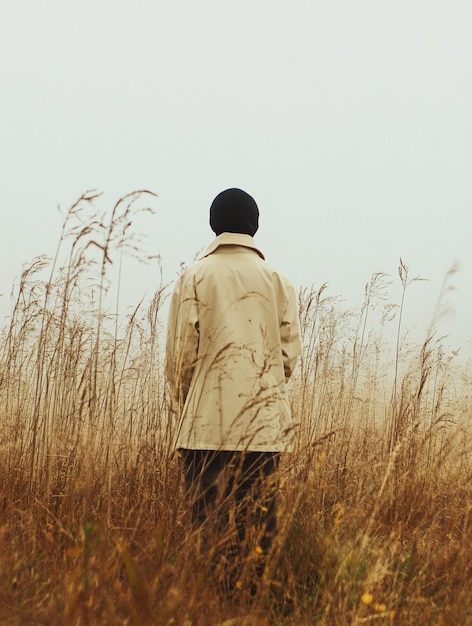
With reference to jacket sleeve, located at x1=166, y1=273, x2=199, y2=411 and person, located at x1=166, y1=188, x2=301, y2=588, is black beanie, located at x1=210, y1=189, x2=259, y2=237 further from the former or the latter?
jacket sleeve, located at x1=166, y1=273, x2=199, y2=411

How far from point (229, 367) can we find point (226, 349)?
152mm

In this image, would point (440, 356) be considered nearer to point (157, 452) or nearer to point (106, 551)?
point (157, 452)

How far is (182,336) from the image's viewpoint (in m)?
2.88

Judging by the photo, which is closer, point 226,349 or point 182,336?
point 226,349

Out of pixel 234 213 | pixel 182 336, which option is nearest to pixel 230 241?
pixel 234 213

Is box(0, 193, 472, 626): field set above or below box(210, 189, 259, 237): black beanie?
below

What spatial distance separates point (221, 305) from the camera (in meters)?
2.92

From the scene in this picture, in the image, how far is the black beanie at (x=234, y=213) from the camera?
3051 mm

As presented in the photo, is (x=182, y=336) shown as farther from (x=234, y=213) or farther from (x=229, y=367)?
(x=234, y=213)

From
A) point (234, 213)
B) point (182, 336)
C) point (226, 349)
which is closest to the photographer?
point (226, 349)

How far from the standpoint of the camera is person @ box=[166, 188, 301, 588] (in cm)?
282

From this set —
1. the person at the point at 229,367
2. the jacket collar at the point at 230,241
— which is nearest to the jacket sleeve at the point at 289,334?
the person at the point at 229,367

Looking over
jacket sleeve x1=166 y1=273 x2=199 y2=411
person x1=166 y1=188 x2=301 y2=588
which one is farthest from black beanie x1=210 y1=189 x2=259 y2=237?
jacket sleeve x1=166 y1=273 x2=199 y2=411

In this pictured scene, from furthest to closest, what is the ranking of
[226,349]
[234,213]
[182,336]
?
[234,213]
[182,336]
[226,349]
